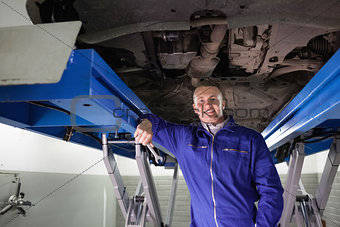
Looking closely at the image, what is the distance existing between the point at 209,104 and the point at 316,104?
0.61 meters

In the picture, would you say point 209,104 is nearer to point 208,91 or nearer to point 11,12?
point 208,91

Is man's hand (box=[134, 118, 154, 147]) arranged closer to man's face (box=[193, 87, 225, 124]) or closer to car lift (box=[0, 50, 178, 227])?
car lift (box=[0, 50, 178, 227])

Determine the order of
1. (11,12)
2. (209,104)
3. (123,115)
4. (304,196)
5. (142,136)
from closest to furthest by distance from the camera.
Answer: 1. (142,136)
2. (123,115)
3. (209,104)
4. (11,12)
5. (304,196)

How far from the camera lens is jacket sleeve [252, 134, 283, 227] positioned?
4.61ft

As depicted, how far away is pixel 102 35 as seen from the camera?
68.2 inches

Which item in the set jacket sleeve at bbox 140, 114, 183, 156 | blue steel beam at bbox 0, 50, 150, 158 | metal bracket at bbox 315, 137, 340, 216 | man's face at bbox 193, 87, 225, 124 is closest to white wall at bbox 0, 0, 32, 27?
blue steel beam at bbox 0, 50, 150, 158

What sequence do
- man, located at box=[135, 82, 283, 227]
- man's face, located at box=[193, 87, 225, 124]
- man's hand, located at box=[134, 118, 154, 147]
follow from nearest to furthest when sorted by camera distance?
man's hand, located at box=[134, 118, 154, 147] < man, located at box=[135, 82, 283, 227] < man's face, located at box=[193, 87, 225, 124]

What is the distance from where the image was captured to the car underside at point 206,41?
159 centimetres

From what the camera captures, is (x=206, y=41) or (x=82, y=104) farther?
(x=206, y=41)

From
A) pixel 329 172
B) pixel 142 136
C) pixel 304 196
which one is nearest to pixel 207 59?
pixel 142 136

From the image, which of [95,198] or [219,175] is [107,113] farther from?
[95,198]

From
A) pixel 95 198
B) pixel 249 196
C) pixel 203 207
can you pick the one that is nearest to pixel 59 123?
pixel 203 207

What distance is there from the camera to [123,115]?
148 centimetres

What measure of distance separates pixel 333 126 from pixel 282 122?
1.84 feet
